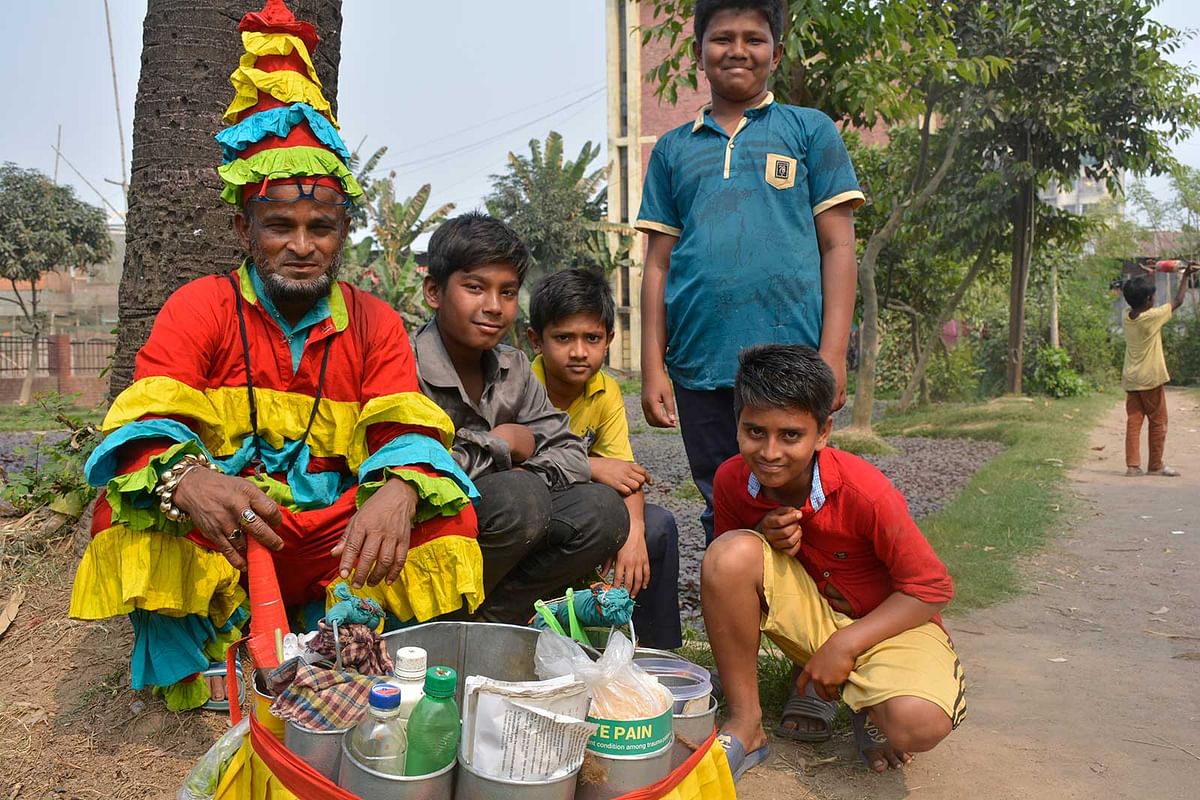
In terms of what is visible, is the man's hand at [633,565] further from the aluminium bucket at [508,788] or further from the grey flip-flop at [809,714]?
the aluminium bucket at [508,788]

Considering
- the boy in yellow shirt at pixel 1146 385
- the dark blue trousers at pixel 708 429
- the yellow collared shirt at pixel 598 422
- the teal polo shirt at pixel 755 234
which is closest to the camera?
the teal polo shirt at pixel 755 234

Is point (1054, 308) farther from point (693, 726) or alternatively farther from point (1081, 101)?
point (693, 726)

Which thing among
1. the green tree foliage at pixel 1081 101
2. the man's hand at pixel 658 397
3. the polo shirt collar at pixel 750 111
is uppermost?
the green tree foliage at pixel 1081 101

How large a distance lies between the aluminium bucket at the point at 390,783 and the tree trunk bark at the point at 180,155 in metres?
2.18

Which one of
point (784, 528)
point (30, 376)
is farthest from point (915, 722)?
point (30, 376)

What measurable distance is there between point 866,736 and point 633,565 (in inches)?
30.7

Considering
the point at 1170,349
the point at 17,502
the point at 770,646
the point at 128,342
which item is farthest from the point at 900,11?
the point at 1170,349

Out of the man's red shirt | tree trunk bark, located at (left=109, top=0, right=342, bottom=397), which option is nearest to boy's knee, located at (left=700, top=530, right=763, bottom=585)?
the man's red shirt

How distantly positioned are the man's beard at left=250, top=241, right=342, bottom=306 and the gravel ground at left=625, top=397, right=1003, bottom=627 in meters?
2.23

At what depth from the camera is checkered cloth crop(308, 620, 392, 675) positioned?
69.1 inches

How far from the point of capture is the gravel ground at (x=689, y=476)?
17.5 feet

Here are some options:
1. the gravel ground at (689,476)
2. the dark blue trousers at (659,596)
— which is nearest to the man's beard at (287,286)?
the dark blue trousers at (659,596)

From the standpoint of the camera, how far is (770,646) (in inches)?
137

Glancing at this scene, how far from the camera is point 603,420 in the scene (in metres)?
3.17
